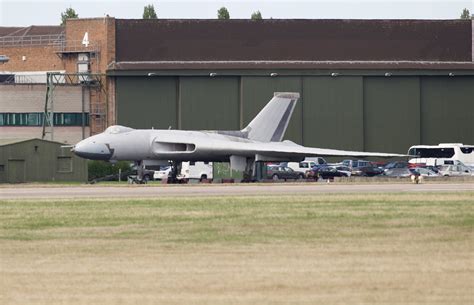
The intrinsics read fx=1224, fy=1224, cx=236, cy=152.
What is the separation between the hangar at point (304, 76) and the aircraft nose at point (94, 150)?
94.5ft

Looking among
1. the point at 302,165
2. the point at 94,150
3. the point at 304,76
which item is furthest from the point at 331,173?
the point at 94,150

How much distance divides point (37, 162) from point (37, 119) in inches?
1025

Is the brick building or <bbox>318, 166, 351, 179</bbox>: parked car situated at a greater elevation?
the brick building

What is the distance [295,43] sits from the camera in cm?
9562

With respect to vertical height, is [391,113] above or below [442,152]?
above

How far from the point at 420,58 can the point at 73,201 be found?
6027cm

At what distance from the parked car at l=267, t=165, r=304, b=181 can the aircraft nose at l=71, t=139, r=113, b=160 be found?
18.1m

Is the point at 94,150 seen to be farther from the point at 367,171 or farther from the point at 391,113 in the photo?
the point at 391,113

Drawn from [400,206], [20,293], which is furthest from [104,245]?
[400,206]

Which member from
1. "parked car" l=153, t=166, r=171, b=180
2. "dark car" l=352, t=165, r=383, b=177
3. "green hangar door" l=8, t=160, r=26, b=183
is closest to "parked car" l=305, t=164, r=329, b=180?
"dark car" l=352, t=165, r=383, b=177

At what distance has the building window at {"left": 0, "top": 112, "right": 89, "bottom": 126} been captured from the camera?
95.4 metres

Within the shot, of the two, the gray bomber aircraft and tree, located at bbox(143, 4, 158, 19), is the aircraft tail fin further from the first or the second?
tree, located at bbox(143, 4, 158, 19)

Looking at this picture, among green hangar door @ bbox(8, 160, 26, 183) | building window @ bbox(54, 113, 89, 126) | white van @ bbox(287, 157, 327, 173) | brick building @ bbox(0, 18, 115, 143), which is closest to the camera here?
green hangar door @ bbox(8, 160, 26, 183)

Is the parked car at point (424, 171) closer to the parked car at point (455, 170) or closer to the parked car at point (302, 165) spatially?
the parked car at point (455, 170)
